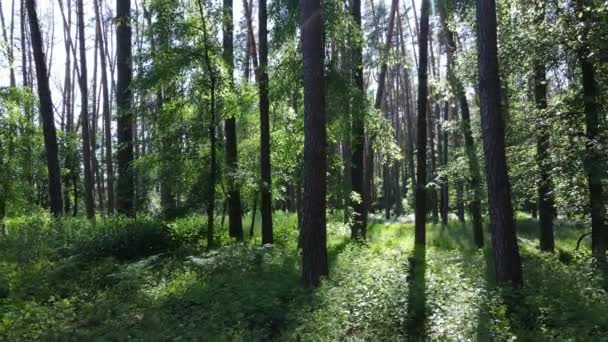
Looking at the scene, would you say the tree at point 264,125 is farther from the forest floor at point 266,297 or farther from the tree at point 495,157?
the tree at point 495,157

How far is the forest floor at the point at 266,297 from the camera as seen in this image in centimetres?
559

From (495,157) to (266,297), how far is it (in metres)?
4.02

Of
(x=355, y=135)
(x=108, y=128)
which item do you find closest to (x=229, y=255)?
(x=355, y=135)

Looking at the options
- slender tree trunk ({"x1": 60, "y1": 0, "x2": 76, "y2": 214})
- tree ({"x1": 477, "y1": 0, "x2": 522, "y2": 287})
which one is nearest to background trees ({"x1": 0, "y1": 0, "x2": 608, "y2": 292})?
tree ({"x1": 477, "y1": 0, "x2": 522, "y2": 287})

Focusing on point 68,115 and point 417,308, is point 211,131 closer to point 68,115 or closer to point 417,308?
Result: point 417,308

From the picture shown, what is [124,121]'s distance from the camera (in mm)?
12477

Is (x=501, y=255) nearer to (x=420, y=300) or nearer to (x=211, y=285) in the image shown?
(x=420, y=300)

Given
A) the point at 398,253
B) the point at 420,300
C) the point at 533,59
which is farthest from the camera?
the point at 398,253

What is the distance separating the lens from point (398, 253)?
10500 millimetres

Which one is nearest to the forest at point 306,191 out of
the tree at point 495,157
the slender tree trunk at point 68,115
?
the tree at point 495,157

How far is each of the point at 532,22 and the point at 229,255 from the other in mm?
7863

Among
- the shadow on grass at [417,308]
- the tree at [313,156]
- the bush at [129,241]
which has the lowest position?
the shadow on grass at [417,308]

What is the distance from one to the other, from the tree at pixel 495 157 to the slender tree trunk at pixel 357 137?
348cm

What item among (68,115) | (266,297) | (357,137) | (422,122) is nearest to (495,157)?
(266,297)
